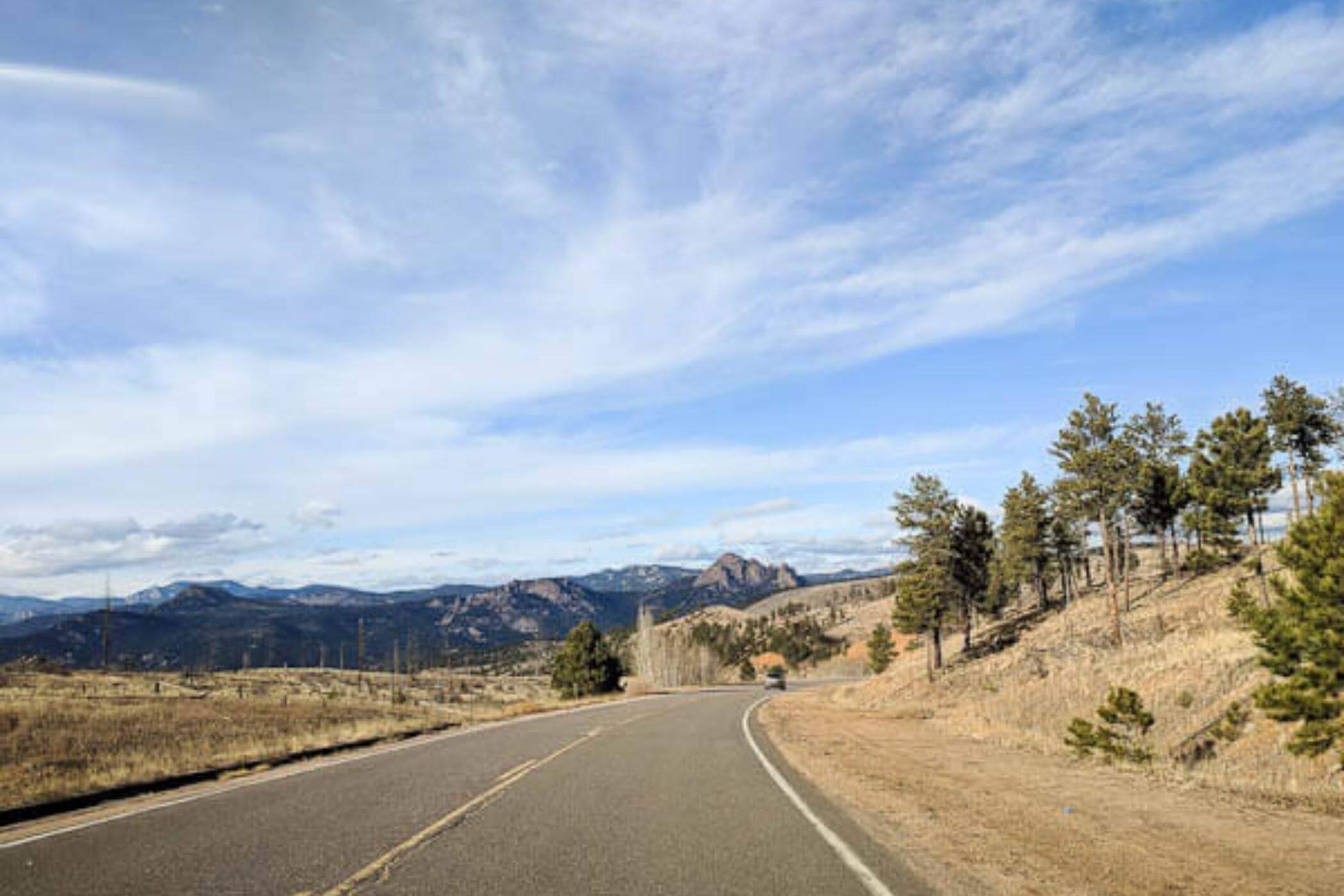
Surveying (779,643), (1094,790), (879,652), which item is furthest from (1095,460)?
(779,643)

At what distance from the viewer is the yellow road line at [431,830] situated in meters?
6.56

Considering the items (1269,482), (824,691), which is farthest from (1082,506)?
(824,691)

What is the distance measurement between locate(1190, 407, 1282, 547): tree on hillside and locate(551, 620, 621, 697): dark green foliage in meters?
40.7

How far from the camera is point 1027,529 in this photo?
66500mm

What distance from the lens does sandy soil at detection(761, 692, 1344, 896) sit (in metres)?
6.77

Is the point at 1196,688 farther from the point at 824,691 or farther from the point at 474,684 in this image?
the point at 474,684

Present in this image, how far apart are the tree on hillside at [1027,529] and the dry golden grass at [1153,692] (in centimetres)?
1351

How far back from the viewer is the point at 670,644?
11169 centimetres

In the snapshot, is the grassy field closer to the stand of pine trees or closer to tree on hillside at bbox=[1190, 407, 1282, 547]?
the stand of pine trees

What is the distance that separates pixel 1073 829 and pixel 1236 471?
53.6 metres

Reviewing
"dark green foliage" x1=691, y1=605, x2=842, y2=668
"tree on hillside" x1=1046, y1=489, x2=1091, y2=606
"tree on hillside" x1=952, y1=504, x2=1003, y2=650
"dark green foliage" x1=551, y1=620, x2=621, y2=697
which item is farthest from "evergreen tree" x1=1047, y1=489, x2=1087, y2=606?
"dark green foliage" x1=691, y1=605, x2=842, y2=668

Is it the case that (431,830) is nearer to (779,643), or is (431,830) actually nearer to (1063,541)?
(1063,541)

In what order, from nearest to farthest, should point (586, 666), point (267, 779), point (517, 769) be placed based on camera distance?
point (267, 779), point (517, 769), point (586, 666)

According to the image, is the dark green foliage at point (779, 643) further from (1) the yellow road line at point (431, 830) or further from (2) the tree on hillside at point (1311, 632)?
(2) the tree on hillside at point (1311, 632)
